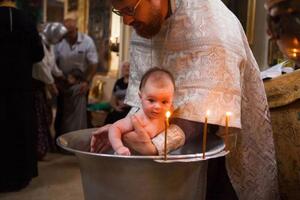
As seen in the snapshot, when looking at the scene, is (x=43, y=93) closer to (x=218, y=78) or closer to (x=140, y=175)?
(x=218, y=78)

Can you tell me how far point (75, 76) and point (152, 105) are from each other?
2.98m

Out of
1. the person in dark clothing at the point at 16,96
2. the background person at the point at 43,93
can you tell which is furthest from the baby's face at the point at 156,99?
the background person at the point at 43,93

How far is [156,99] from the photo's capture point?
113cm

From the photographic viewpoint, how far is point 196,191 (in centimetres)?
110

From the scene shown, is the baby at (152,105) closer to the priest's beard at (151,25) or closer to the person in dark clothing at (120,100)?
the priest's beard at (151,25)

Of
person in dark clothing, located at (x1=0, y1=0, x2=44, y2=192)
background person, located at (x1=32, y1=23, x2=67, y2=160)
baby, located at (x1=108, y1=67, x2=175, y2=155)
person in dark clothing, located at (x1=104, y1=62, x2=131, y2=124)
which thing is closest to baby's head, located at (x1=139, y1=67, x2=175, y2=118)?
baby, located at (x1=108, y1=67, x2=175, y2=155)

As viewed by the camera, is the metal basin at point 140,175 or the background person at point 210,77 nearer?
the metal basin at point 140,175

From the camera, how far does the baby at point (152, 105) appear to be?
1.12 meters

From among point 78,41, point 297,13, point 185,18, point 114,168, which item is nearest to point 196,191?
point 114,168

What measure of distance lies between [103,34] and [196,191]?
4.74 metres

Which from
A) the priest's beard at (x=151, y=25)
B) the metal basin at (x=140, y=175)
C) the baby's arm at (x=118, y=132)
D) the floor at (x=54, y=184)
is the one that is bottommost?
the floor at (x=54, y=184)

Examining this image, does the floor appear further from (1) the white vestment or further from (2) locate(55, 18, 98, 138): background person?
(1) the white vestment

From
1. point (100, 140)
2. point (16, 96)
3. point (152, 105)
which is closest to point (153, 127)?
point (152, 105)

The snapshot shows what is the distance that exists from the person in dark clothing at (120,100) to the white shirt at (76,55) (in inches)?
17.1
